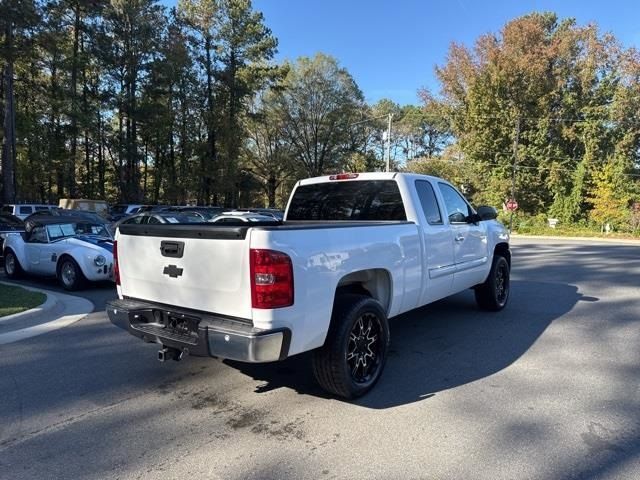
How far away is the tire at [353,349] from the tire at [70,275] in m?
7.14

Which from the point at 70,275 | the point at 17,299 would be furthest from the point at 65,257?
the point at 17,299

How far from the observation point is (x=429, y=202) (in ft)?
18.1

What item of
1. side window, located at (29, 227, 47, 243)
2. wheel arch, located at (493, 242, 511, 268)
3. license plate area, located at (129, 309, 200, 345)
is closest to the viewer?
license plate area, located at (129, 309, 200, 345)

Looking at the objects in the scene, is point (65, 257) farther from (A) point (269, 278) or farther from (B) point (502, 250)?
(B) point (502, 250)

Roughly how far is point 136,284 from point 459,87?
152ft

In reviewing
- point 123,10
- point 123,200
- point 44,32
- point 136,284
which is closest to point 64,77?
point 123,10

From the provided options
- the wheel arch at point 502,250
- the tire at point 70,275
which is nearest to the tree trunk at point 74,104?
the tire at point 70,275

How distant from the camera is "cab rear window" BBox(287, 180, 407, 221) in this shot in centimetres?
532

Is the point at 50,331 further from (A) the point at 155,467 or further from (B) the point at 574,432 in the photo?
(B) the point at 574,432

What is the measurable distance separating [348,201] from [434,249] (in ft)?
3.81

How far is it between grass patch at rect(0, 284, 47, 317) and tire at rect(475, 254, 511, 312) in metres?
6.84

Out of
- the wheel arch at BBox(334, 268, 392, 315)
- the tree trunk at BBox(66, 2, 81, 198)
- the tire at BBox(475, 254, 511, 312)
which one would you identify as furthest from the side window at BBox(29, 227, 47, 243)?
the tree trunk at BBox(66, 2, 81, 198)

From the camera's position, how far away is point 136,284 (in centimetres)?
428

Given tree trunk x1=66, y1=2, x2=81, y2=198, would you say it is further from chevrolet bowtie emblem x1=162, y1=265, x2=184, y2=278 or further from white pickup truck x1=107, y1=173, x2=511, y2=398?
chevrolet bowtie emblem x1=162, y1=265, x2=184, y2=278
